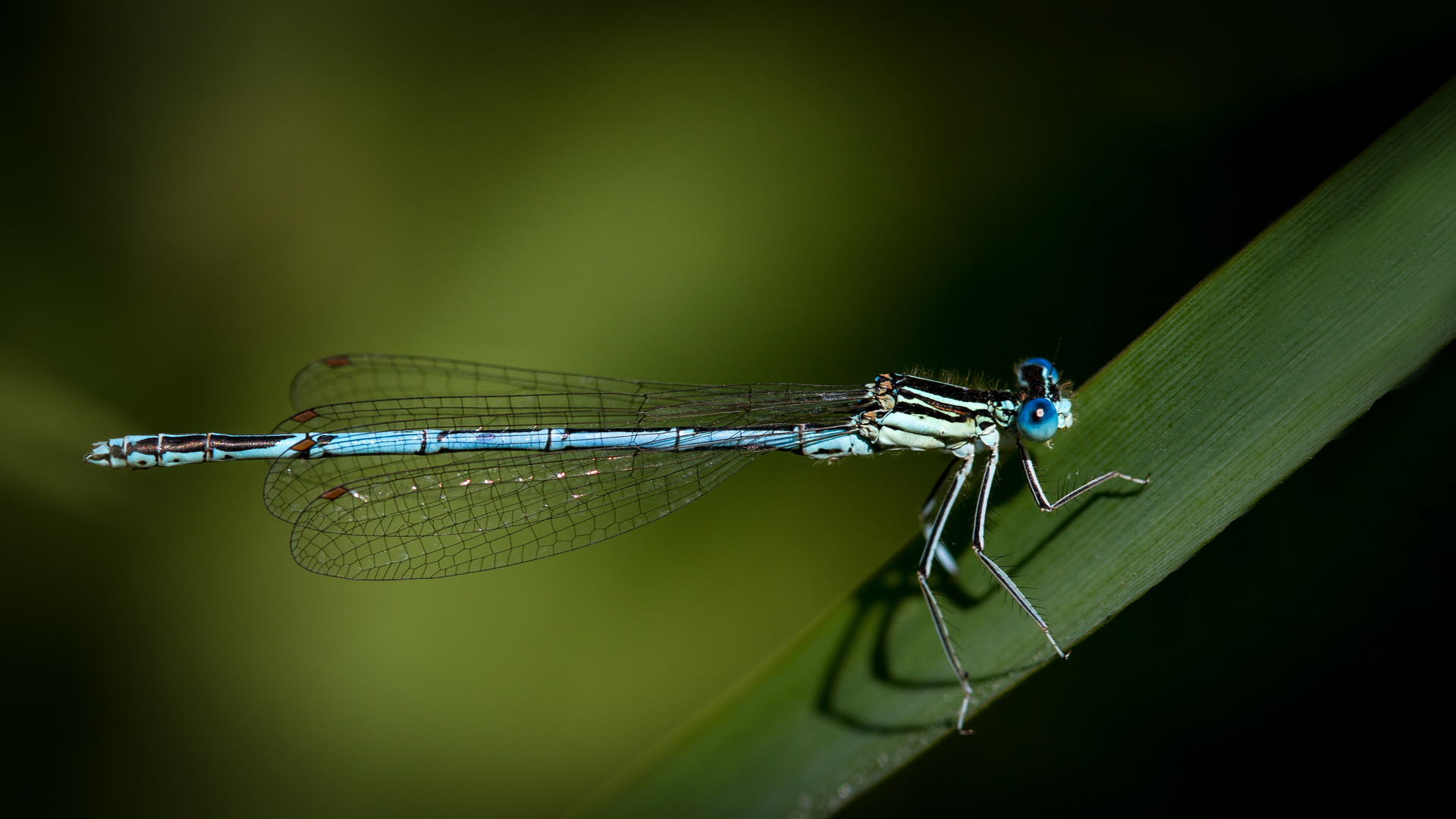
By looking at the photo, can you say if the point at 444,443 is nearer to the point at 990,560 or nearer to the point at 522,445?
the point at 522,445

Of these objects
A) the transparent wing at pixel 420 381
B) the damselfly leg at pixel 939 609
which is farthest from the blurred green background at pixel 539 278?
the damselfly leg at pixel 939 609

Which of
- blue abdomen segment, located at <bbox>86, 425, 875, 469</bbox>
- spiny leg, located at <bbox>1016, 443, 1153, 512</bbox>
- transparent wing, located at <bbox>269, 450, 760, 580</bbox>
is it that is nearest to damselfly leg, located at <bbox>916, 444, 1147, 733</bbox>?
spiny leg, located at <bbox>1016, 443, 1153, 512</bbox>

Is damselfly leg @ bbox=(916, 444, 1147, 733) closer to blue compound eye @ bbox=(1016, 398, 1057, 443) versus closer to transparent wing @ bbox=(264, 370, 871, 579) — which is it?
blue compound eye @ bbox=(1016, 398, 1057, 443)

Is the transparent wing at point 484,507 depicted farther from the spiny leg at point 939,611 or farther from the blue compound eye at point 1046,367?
the blue compound eye at point 1046,367

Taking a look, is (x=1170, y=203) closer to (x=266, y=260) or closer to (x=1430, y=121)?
(x=1430, y=121)

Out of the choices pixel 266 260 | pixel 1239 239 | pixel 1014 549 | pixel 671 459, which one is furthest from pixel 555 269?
pixel 1239 239
